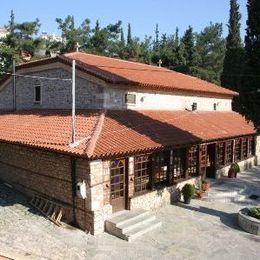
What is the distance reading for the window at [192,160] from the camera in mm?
19425

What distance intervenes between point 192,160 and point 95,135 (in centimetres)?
720

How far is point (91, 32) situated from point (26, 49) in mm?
9622

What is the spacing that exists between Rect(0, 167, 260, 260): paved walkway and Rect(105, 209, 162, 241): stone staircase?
0.23m

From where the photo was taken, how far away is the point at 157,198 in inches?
648

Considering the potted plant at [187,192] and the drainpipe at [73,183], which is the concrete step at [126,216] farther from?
the potted plant at [187,192]

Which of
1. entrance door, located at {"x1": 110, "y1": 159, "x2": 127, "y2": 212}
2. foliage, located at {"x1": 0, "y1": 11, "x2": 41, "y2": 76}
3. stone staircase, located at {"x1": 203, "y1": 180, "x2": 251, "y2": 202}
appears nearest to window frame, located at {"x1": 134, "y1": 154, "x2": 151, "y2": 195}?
entrance door, located at {"x1": 110, "y1": 159, "x2": 127, "y2": 212}

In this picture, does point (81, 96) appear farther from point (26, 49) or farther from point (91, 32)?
point (91, 32)

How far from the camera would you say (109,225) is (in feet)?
44.4

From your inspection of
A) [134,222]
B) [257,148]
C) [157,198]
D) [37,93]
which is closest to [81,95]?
[37,93]

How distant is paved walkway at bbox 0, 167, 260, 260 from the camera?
11.9m

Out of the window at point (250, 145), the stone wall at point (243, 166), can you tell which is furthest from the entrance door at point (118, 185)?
the window at point (250, 145)

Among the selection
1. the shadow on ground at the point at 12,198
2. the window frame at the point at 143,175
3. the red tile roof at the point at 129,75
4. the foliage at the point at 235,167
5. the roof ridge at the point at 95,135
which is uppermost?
the red tile roof at the point at 129,75

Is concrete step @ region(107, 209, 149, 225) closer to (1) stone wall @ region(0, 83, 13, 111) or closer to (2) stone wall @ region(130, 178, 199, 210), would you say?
(2) stone wall @ region(130, 178, 199, 210)

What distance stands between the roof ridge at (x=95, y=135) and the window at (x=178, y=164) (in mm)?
4136
